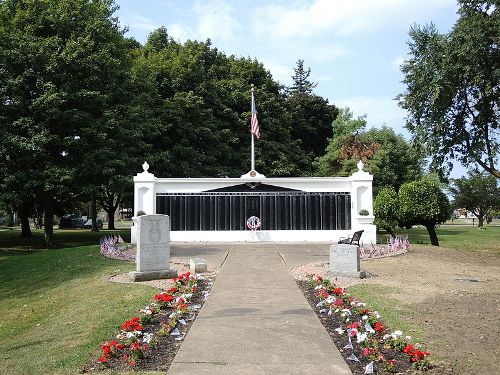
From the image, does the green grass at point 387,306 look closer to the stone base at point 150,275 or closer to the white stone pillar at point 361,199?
the stone base at point 150,275

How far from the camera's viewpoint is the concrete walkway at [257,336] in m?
5.50

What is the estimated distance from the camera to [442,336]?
22.1 feet

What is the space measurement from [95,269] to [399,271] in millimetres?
8505

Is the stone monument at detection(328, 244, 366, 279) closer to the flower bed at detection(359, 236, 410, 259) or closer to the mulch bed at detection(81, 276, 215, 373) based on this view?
the flower bed at detection(359, 236, 410, 259)

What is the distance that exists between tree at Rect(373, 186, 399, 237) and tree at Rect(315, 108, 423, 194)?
38.3 feet

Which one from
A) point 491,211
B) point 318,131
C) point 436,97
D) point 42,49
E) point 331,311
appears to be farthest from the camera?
point 491,211

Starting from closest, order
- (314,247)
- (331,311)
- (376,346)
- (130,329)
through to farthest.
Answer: (376,346), (130,329), (331,311), (314,247)

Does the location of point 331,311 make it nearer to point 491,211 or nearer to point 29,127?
point 29,127

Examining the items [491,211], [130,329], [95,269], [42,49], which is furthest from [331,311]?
[491,211]

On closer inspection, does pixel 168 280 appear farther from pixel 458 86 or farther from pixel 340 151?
pixel 340 151

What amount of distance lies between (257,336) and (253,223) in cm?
1541

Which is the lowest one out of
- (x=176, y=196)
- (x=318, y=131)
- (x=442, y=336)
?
(x=442, y=336)

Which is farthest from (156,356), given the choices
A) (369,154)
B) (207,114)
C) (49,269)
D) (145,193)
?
(369,154)

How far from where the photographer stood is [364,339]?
6242 millimetres
